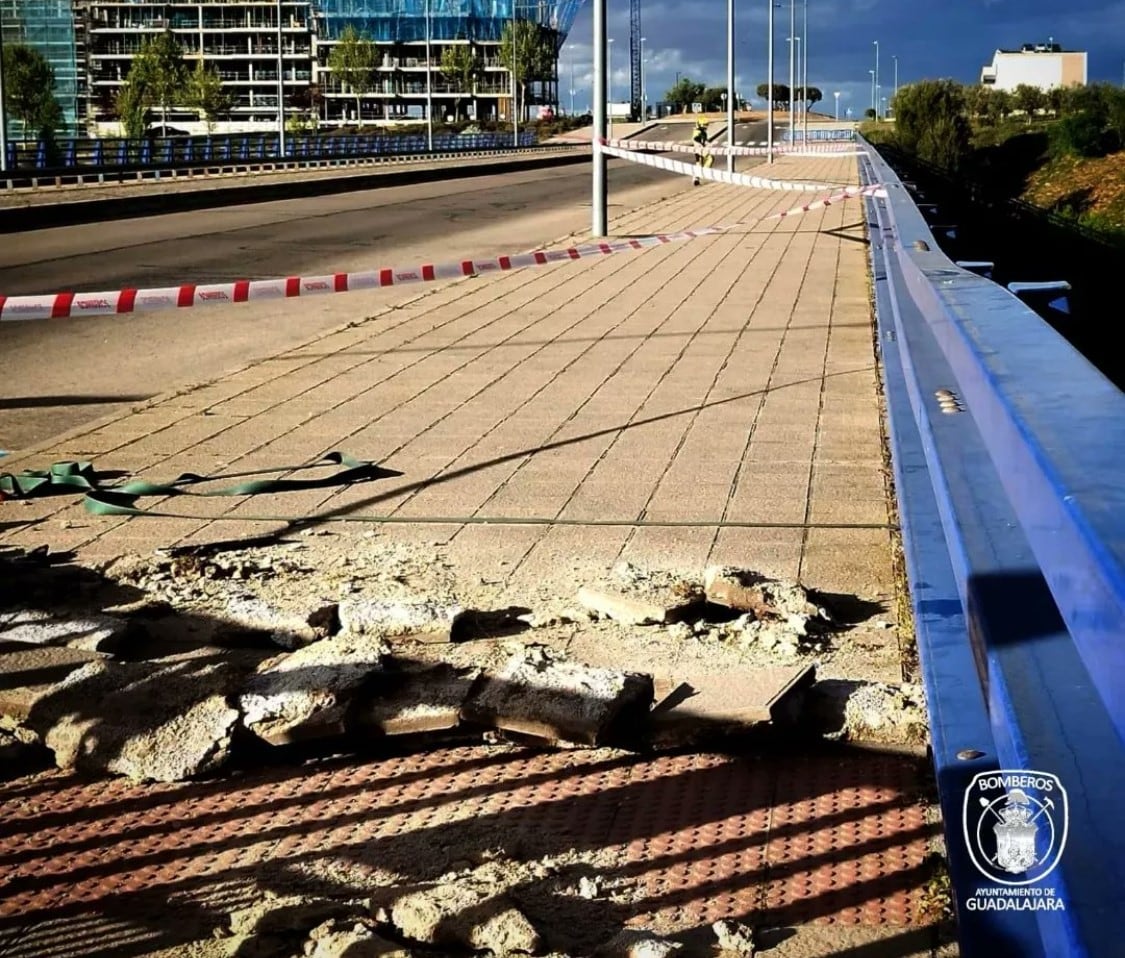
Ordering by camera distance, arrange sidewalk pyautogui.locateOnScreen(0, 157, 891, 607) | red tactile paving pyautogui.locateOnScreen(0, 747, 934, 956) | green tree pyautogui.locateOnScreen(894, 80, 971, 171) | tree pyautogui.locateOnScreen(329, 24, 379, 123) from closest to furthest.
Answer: red tactile paving pyautogui.locateOnScreen(0, 747, 934, 956), sidewalk pyautogui.locateOnScreen(0, 157, 891, 607), green tree pyautogui.locateOnScreen(894, 80, 971, 171), tree pyautogui.locateOnScreen(329, 24, 379, 123)

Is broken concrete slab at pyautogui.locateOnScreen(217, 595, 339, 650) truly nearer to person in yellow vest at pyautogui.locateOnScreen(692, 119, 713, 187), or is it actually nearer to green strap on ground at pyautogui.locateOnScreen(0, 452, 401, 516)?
green strap on ground at pyautogui.locateOnScreen(0, 452, 401, 516)

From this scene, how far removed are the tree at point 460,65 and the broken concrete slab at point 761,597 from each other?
153086mm

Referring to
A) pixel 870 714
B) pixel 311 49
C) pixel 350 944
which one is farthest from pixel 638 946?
pixel 311 49

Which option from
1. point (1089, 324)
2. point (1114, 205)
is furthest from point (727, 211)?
point (1089, 324)

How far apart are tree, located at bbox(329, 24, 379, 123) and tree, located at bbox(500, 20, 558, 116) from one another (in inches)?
470

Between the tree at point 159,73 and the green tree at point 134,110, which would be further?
the tree at point 159,73

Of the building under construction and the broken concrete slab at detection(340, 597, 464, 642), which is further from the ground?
the building under construction

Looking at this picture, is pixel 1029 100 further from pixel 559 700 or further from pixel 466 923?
pixel 466 923

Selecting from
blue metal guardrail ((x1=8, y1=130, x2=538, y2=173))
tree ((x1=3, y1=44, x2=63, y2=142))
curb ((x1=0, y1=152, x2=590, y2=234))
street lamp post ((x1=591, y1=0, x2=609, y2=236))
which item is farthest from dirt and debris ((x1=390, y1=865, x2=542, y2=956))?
tree ((x1=3, y1=44, x2=63, y2=142))

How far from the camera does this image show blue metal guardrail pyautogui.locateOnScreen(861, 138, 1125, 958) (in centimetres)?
189

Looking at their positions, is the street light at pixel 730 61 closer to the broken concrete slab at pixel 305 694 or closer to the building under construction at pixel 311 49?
the broken concrete slab at pixel 305 694

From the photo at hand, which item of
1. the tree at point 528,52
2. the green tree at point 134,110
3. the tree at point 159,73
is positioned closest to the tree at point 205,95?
the tree at point 159,73

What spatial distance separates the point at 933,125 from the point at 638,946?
2434 inches

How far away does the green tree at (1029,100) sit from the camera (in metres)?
91.5
